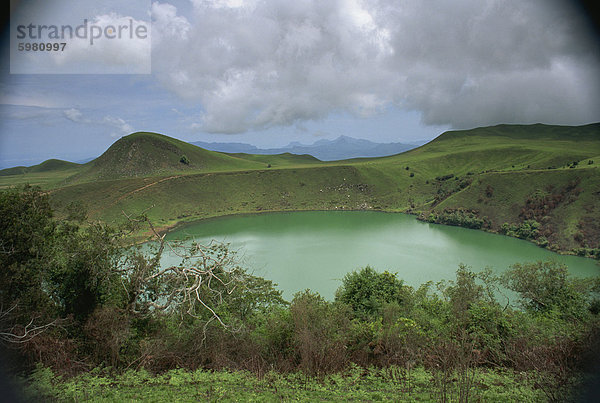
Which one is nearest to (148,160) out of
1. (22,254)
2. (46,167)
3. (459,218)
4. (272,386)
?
(46,167)

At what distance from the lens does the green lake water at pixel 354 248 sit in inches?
1056

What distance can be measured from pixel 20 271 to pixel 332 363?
27.0 ft

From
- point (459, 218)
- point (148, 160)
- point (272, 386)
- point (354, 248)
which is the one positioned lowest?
point (354, 248)

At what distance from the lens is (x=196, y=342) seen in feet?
28.6

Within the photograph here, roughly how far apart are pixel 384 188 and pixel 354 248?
1497 inches

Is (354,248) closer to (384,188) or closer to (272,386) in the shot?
(272,386)

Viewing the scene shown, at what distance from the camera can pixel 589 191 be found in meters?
40.0

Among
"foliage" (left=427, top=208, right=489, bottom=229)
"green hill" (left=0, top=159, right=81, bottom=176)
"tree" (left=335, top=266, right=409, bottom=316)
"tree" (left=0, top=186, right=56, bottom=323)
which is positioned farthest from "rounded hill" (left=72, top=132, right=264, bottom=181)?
"tree" (left=0, top=186, right=56, bottom=323)

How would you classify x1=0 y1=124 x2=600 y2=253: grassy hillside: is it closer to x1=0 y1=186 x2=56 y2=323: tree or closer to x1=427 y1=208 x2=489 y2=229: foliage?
x1=427 y1=208 x2=489 y2=229: foliage

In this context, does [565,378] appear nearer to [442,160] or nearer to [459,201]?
[459,201]

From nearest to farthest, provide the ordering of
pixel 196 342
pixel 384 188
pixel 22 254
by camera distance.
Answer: pixel 22 254 → pixel 196 342 → pixel 384 188

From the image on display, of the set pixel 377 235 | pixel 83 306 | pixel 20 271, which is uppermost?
pixel 20 271

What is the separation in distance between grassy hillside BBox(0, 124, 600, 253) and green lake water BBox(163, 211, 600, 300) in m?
4.69

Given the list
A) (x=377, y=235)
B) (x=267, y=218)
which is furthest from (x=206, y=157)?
(x=377, y=235)
